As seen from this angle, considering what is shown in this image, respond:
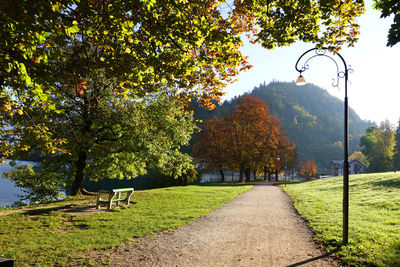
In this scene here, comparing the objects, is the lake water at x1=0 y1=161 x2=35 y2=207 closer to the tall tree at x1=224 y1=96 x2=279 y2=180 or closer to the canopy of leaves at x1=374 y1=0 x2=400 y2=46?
the canopy of leaves at x1=374 y1=0 x2=400 y2=46

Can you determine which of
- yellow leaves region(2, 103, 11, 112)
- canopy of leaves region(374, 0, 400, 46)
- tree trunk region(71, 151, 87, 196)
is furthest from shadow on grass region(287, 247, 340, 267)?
tree trunk region(71, 151, 87, 196)

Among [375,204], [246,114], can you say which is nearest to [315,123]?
[246,114]

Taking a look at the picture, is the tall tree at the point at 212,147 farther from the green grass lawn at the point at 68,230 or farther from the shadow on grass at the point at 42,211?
the shadow on grass at the point at 42,211

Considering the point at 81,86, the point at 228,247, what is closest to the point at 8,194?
the point at 81,86

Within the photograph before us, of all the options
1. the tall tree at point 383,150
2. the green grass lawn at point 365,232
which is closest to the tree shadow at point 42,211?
the green grass lawn at point 365,232

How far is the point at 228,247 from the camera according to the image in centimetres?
623

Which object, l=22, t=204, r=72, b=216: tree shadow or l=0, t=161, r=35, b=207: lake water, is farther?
l=0, t=161, r=35, b=207: lake water

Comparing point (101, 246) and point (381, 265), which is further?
point (101, 246)

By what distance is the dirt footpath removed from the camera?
17.5ft

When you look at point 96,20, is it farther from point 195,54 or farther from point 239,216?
point 239,216

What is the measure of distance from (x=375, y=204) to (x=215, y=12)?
12317 mm

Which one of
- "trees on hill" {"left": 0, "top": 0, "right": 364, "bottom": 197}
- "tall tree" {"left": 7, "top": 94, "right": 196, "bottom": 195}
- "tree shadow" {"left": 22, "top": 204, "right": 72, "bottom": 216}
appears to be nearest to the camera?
"trees on hill" {"left": 0, "top": 0, "right": 364, "bottom": 197}

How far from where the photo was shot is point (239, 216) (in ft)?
33.7

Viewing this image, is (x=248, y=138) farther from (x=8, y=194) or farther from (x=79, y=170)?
(x=8, y=194)
